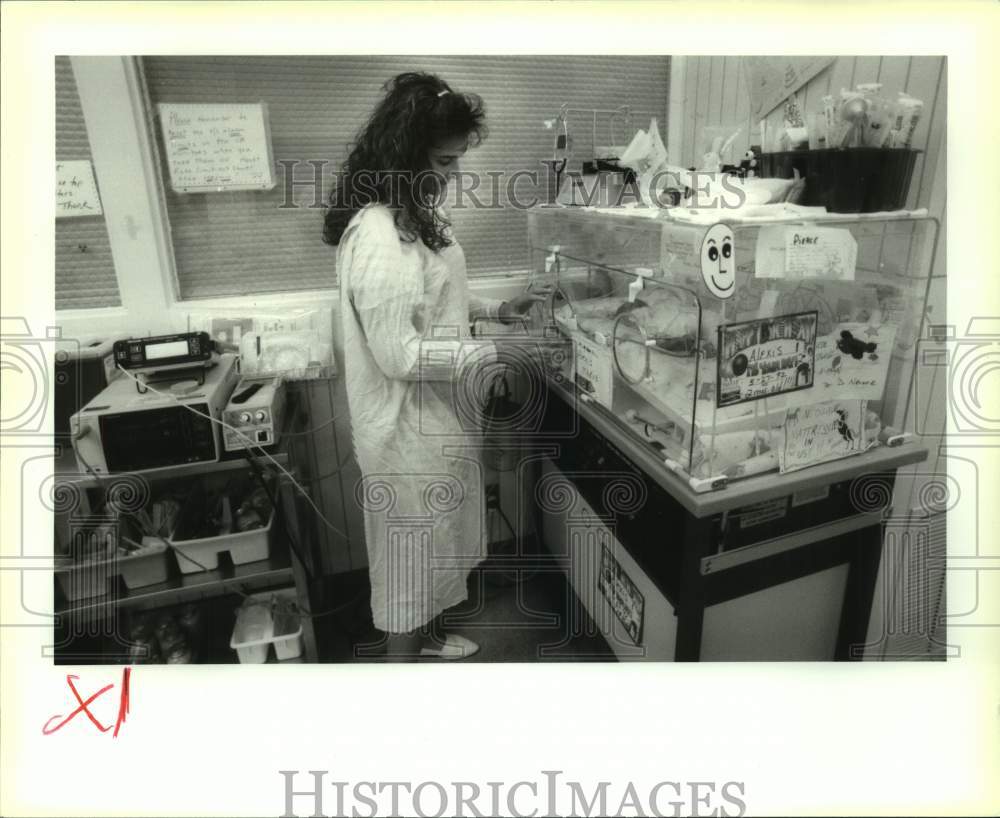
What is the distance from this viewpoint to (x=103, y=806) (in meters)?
0.95

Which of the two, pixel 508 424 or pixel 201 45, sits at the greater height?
pixel 201 45

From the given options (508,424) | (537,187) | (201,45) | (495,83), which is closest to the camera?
(201,45)

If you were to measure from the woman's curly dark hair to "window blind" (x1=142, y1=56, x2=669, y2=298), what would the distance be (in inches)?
1.4

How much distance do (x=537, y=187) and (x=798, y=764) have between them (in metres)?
1.27

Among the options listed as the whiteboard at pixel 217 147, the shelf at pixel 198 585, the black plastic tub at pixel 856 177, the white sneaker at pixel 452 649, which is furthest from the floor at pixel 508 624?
the whiteboard at pixel 217 147

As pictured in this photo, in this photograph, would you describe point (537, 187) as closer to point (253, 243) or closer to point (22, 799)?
point (253, 243)

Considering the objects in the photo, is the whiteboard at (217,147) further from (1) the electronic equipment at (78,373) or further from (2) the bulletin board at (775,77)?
(2) the bulletin board at (775,77)

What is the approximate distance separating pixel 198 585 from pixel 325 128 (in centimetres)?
105

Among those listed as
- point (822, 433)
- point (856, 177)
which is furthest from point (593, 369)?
point (856, 177)

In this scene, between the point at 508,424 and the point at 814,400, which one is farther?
the point at 508,424

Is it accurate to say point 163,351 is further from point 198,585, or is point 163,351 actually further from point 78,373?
point 198,585

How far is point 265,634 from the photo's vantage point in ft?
4.35

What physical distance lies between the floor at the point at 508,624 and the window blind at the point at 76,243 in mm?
940

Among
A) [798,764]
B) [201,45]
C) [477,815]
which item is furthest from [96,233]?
[798,764]
